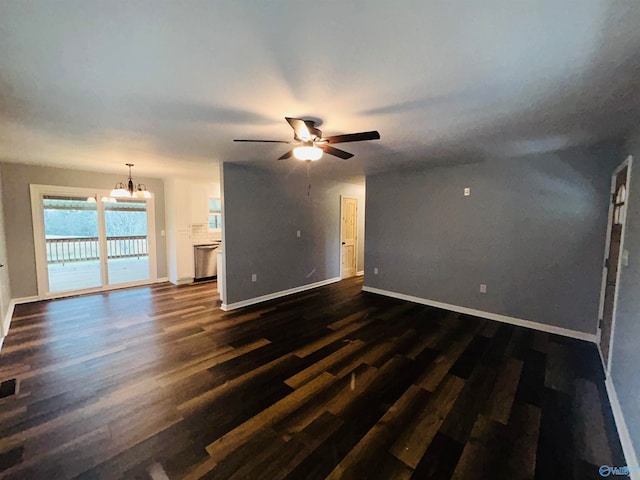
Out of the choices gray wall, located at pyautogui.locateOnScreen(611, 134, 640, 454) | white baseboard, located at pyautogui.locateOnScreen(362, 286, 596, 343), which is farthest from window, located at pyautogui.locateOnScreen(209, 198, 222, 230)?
gray wall, located at pyautogui.locateOnScreen(611, 134, 640, 454)

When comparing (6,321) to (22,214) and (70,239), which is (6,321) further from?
(70,239)

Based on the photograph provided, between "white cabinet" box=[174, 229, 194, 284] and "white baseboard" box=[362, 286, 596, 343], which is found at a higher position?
"white cabinet" box=[174, 229, 194, 284]

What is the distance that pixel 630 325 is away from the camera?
208 centimetres

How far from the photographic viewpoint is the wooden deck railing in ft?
17.9

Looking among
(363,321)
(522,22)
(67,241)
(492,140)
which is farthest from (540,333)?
(67,241)

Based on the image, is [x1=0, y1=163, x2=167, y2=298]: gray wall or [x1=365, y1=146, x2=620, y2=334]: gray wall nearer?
[x1=365, y1=146, x2=620, y2=334]: gray wall

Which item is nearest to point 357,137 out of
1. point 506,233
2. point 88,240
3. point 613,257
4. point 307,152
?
point 307,152

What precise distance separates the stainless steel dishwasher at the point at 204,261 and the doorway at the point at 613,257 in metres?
6.53

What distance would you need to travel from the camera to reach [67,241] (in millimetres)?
5609

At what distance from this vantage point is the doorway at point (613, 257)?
2.59 meters

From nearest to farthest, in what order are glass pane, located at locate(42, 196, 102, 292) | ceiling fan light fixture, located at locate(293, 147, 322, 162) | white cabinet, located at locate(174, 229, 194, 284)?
ceiling fan light fixture, located at locate(293, 147, 322, 162) → glass pane, located at locate(42, 196, 102, 292) → white cabinet, located at locate(174, 229, 194, 284)

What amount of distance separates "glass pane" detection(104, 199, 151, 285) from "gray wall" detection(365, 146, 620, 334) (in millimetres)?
4934

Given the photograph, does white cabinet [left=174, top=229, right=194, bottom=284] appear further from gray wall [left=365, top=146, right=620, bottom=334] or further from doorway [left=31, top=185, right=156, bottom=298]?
gray wall [left=365, top=146, right=620, bottom=334]

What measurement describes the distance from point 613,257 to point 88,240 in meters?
8.02
